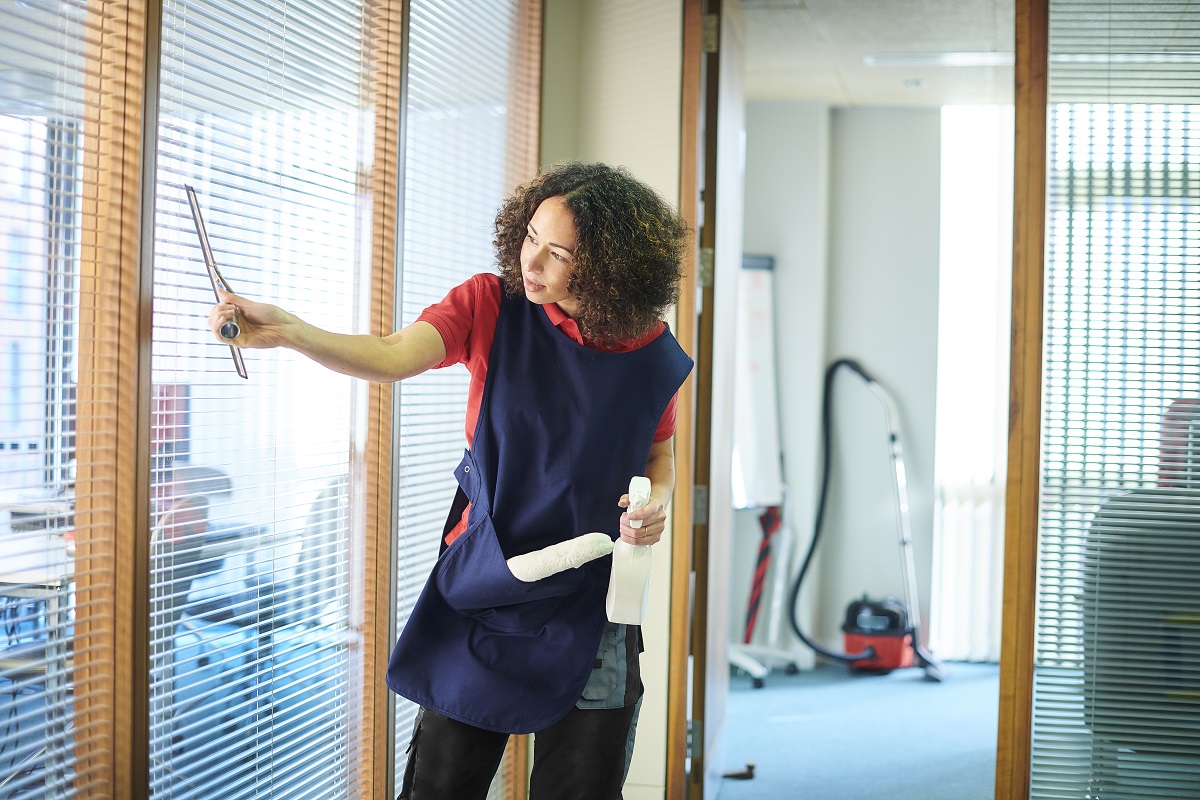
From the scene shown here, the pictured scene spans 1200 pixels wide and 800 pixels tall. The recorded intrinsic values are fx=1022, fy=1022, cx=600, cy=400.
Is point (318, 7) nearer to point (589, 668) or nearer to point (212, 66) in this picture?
point (212, 66)

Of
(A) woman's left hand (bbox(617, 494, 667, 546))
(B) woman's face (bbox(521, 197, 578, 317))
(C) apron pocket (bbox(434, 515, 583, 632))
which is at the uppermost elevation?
(B) woman's face (bbox(521, 197, 578, 317))

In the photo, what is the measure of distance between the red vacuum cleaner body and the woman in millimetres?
3466

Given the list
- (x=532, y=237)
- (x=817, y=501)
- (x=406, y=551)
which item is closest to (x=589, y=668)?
(x=532, y=237)

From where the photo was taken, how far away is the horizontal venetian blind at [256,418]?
1426mm

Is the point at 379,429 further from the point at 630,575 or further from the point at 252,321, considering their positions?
the point at 252,321

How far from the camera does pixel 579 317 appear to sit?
1.53m

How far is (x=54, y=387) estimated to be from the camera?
1.23 metres

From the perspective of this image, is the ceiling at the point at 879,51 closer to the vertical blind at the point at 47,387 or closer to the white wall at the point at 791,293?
the white wall at the point at 791,293

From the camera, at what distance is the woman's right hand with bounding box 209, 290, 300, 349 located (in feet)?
3.63

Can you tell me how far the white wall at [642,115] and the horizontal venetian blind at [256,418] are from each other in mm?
1040

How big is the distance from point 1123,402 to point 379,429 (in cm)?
175

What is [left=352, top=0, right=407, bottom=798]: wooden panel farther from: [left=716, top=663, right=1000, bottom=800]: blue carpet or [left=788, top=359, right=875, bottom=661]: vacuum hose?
[left=788, top=359, right=875, bottom=661]: vacuum hose

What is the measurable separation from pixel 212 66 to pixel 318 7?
13.4 inches

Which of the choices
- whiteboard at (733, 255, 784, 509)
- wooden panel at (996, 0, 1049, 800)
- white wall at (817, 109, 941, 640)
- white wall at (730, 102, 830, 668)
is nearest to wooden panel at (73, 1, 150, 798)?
wooden panel at (996, 0, 1049, 800)
